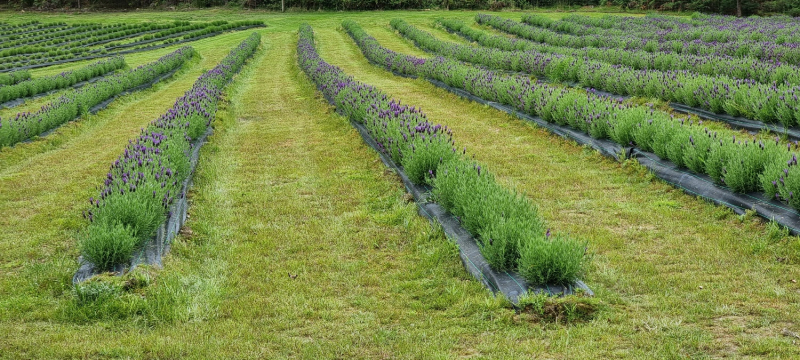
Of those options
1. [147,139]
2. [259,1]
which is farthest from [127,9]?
[147,139]

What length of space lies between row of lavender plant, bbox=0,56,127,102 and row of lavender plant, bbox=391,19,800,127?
14212mm

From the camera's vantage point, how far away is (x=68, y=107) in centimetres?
1479

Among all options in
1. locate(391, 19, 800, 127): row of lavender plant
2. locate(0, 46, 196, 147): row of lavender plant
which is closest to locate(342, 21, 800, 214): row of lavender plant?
locate(391, 19, 800, 127): row of lavender plant

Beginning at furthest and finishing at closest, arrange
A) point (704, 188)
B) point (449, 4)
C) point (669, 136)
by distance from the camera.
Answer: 1. point (449, 4)
2. point (669, 136)
3. point (704, 188)

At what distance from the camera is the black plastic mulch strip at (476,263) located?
4762mm

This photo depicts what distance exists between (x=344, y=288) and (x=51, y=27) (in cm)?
5278

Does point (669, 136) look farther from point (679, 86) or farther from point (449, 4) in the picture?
point (449, 4)

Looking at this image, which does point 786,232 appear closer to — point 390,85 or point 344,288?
point 344,288

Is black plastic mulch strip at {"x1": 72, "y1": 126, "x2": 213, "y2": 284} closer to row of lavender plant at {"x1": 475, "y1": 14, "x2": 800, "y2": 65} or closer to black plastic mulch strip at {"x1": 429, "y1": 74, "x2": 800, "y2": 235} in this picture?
black plastic mulch strip at {"x1": 429, "y1": 74, "x2": 800, "y2": 235}

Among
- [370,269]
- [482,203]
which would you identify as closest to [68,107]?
[370,269]

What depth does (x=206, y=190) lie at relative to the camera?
8.48 m

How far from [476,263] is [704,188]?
323cm

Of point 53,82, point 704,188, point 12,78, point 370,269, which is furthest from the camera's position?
point 12,78

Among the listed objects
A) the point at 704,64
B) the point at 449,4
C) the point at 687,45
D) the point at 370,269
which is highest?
the point at 449,4
